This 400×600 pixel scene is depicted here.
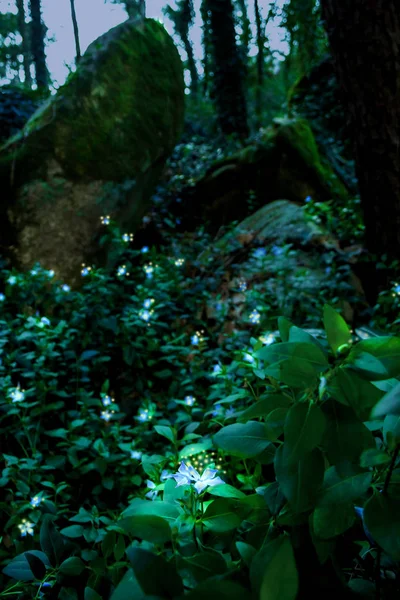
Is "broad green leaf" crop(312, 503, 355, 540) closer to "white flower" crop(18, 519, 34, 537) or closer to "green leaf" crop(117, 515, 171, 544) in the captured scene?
"green leaf" crop(117, 515, 171, 544)

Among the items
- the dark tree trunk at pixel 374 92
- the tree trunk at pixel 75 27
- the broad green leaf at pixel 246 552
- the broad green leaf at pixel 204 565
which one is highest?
the tree trunk at pixel 75 27

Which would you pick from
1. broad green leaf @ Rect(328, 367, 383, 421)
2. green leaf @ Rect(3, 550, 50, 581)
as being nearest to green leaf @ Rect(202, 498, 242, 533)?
broad green leaf @ Rect(328, 367, 383, 421)

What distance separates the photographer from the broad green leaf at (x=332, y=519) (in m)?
0.62

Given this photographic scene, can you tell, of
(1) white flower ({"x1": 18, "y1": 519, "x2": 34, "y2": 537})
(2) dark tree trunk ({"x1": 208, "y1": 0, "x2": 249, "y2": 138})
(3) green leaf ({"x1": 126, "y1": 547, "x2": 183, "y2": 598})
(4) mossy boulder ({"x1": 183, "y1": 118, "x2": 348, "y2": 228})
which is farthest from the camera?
(2) dark tree trunk ({"x1": 208, "y1": 0, "x2": 249, "y2": 138})

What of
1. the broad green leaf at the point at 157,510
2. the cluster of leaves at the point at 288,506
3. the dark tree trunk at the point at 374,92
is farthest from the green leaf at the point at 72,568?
the dark tree trunk at the point at 374,92

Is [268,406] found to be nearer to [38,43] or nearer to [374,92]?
[374,92]

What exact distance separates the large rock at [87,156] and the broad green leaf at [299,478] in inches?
145

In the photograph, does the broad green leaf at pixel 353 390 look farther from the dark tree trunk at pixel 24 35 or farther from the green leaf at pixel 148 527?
the dark tree trunk at pixel 24 35

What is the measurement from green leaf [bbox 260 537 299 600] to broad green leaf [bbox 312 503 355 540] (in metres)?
0.06

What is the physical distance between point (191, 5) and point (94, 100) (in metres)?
14.8

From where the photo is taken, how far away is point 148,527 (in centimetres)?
69

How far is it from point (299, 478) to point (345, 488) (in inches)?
2.8

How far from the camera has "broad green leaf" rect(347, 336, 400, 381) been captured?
63cm

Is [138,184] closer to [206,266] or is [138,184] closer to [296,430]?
[206,266]
